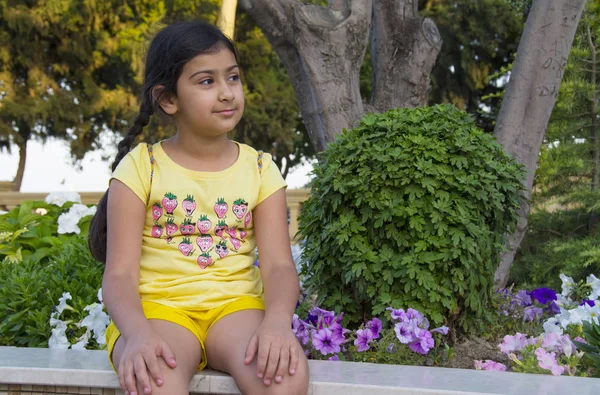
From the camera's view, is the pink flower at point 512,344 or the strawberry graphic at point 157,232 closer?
the strawberry graphic at point 157,232

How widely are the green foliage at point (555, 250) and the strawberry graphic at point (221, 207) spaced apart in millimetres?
3435

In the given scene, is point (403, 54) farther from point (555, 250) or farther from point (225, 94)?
point (225, 94)

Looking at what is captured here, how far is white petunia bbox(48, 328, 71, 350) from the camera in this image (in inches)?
120

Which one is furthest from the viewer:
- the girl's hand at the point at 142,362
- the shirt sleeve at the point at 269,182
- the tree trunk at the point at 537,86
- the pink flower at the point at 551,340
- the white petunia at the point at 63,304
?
→ the tree trunk at the point at 537,86

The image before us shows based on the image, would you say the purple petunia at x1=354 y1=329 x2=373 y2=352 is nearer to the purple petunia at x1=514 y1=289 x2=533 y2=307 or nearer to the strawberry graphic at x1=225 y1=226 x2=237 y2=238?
the strawberry graphic at x1=225 y1=226 x2=237 y2=238

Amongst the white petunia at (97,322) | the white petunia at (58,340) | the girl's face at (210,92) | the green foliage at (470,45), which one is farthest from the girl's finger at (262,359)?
the green foliage at (470,45)

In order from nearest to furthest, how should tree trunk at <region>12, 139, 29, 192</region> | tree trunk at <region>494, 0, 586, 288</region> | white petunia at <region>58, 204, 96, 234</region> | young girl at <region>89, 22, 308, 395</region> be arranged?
young girl at <region>89, 22, 308, 395</region> < tree trunk at <region>494, 0, 586, 288</region> < white petunia at <region>58, 204, 96, 234</region> < tree trunk at <region>12, 139, 29, 192</region>

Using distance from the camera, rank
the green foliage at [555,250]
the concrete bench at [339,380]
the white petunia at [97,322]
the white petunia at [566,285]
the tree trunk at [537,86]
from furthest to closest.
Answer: the green foliage at [555,250], the tree trunk at [537,86], the white petunia at [566,285], the white petunia at [97,322], the concrete bench at [339,380]

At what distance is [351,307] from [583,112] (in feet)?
13.5

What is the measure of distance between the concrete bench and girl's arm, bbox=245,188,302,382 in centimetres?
15

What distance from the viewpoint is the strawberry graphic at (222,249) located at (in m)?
2.16

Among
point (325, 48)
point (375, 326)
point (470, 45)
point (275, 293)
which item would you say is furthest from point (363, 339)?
point (470, 45)

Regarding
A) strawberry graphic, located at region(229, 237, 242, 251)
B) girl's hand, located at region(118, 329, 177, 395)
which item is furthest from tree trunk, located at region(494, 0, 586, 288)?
girl's hand, located at region(118, 329, 177, 395)

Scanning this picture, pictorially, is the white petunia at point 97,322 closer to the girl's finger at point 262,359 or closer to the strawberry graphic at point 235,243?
the strawberry graphic at point 235,243
